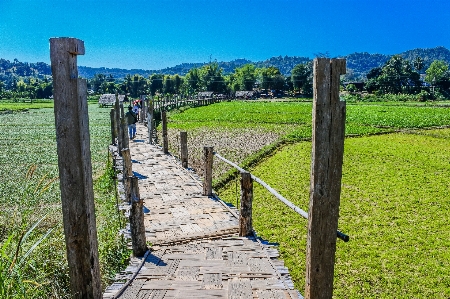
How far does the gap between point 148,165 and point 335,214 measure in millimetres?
9409

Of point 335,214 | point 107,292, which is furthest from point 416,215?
point 107,292

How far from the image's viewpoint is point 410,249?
682cm

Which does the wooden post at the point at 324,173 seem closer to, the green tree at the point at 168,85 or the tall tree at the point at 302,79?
the tall tree at the point at 302,79

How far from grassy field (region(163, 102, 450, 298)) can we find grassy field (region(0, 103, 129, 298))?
3.11 meters

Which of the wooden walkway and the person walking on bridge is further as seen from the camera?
the person walking on bridge

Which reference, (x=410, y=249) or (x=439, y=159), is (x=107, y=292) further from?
(x=439, y=159)

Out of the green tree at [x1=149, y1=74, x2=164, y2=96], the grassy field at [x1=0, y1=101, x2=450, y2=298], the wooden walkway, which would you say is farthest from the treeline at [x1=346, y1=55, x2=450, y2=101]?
the wooden walkway

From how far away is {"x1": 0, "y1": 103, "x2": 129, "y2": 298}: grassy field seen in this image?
3.03 meters

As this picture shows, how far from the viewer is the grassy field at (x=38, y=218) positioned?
3.03 metres

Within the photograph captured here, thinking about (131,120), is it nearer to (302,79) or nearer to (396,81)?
(302,79)

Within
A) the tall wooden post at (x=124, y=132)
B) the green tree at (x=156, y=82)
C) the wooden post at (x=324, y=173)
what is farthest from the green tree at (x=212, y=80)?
the wooden post at (x=324, y=173)

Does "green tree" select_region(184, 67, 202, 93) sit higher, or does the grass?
"green tree" select_region(184, 67, 202, 93)

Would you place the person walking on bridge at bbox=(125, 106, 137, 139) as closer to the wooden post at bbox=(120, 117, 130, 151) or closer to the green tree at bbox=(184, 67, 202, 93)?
the wooden post at bbox=(120, 117, 130, 151)

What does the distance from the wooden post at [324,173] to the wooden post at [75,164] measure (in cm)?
175
